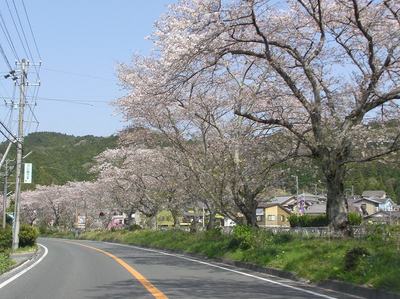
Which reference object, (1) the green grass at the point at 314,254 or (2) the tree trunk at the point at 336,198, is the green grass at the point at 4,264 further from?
(2) the tree trunk at the point at 336,198

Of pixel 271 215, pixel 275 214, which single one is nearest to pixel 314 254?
pixel 271 215

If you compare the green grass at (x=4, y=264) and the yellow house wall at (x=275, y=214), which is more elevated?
the yellow house wall at (x=275, y=214)

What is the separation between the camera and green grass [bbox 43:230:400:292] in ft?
39.7

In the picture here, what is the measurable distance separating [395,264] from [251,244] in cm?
1082

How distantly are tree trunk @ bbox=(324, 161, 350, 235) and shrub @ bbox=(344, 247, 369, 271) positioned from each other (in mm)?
5461

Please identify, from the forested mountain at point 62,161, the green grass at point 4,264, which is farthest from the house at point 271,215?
the green grass at point 4,264

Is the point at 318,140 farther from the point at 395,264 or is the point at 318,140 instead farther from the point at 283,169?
the point at 283,169

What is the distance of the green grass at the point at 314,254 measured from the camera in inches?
476

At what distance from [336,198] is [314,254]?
11.9 ft

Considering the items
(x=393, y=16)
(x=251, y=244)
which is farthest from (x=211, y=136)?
(x=393, y=16)

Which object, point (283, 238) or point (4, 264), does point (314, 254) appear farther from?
point (4, 264)

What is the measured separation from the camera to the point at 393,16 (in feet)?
59.4

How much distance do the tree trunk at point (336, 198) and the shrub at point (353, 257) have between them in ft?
17.9

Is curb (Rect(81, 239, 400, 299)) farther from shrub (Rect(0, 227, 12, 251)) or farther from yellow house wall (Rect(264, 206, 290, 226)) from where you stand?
yellow house wall (Rect(264, 206, 290, 226))
